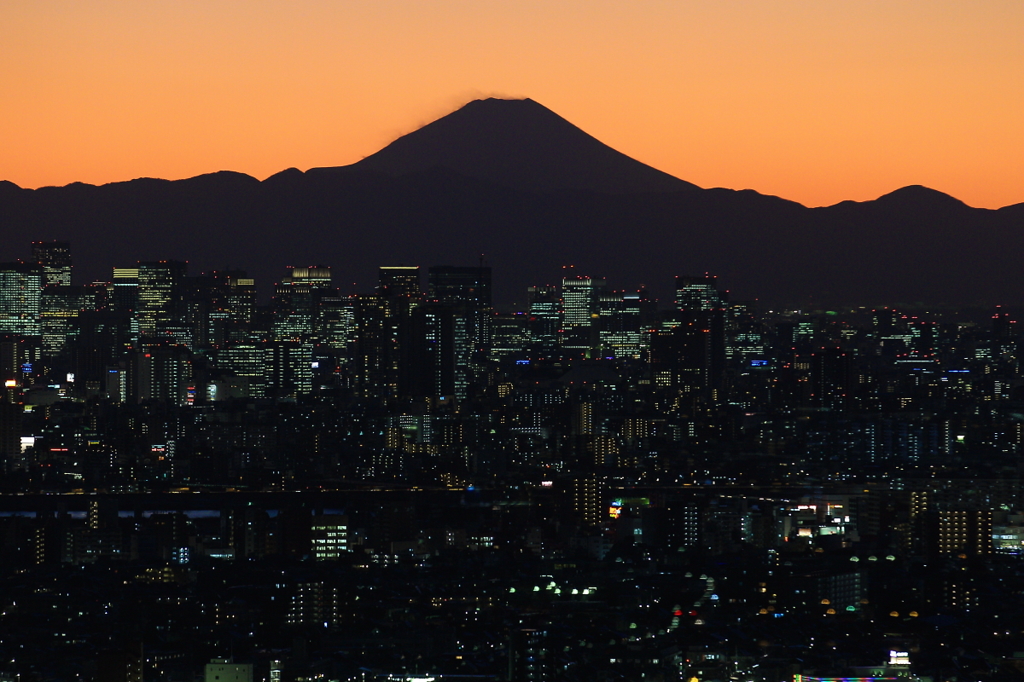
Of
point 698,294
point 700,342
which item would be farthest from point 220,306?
point 700,342

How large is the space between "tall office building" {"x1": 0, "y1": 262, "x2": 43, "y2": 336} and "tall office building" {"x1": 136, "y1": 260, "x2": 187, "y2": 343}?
2791mm

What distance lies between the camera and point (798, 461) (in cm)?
3161

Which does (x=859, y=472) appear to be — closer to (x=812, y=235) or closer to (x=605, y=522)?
(x=605, y=522)

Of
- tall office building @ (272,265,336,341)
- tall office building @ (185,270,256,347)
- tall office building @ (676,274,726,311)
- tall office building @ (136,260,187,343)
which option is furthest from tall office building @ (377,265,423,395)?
tall office building @ (676,274,726,311)

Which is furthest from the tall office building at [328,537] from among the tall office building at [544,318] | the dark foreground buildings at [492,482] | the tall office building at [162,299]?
the tall office building at [162,299]

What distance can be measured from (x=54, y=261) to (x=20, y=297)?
270cm

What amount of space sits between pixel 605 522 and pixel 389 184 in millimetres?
44682

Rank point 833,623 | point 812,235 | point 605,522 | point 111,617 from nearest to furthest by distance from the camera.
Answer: point 833,623 < point 111,617 < point 605,522 < point 812,235

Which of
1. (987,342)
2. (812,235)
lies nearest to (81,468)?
(987,342)

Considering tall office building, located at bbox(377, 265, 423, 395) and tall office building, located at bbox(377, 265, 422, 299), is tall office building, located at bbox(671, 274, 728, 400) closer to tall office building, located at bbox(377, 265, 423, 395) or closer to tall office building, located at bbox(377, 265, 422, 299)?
tall office building, located at bbox(377, 265, 423, 395)

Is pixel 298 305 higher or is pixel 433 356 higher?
pixel 298 305

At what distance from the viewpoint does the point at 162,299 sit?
180 ft

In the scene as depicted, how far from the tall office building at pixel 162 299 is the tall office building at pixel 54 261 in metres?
2.41

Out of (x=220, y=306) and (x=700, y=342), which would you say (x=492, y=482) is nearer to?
(x=700, y=342)
